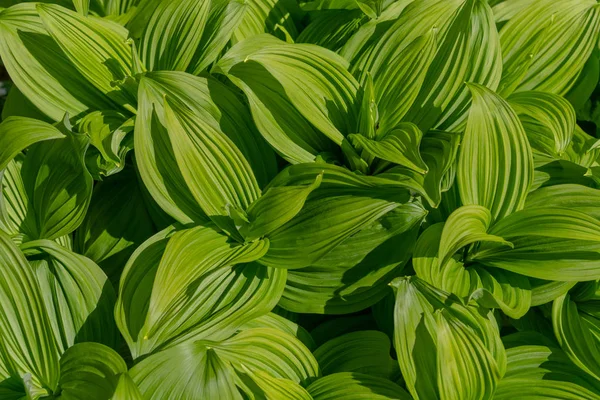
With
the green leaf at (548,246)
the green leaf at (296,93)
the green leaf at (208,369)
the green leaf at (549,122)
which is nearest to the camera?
the green leaf at (208,369)

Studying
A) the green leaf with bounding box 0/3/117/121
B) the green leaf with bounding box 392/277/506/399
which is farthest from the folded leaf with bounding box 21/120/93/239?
the green leaf with bounding box 392/277/506/399

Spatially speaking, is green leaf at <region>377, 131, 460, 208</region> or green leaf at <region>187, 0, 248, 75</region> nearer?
green leaf at <region>377, 131, 460, 208</region>

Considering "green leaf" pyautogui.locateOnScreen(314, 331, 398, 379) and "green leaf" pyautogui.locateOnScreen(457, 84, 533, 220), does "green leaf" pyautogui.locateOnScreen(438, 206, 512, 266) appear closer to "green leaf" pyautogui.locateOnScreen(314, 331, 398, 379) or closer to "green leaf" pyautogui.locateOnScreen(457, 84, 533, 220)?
"green leaf" pyautogui.locateOnScreen(457, 84, 533, 220)

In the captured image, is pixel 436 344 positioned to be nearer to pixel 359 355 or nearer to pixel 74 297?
pixel 359 355

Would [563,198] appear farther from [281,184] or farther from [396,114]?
[281,184]

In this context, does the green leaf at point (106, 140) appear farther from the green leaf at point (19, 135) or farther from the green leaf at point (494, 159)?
the green leaf at point (494, 159)

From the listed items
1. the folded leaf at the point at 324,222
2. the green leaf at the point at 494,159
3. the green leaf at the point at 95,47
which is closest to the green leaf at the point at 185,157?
the folded leaf at the point at 324,222

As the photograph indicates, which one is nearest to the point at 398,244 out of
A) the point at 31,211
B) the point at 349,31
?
the point at 349,31
